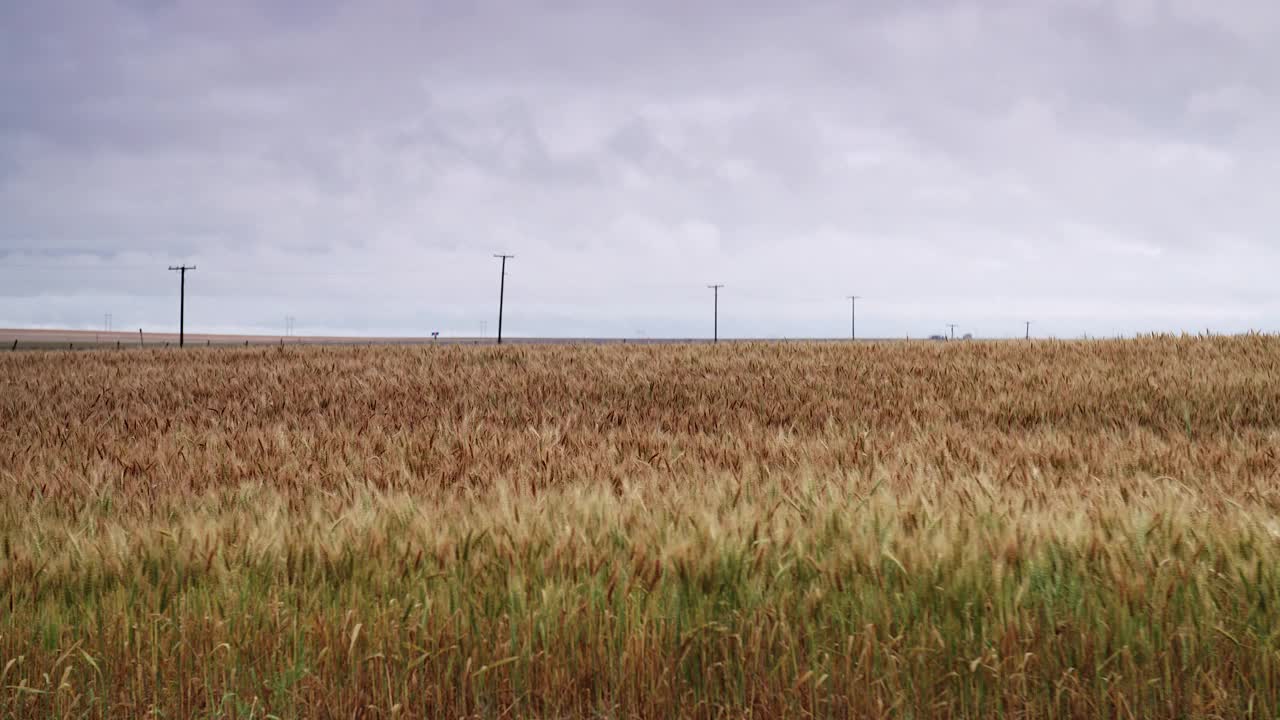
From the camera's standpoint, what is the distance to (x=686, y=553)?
3.22 m

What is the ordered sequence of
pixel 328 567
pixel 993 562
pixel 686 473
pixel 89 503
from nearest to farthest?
pixel 993 562 < pixel 328 567 < pixel 89 503 < pixel 686 473

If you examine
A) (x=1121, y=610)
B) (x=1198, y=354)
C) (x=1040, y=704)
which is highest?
(x=1198, y=354)

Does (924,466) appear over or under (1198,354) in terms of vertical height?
under

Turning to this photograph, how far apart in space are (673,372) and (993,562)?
12.6 m

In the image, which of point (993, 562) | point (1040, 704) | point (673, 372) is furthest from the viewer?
point (673, 372)

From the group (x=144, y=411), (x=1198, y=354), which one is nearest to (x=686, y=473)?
(x=144, y=411)

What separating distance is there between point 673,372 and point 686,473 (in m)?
9.86

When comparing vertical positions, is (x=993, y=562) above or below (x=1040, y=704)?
above

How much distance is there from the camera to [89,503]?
189 inches

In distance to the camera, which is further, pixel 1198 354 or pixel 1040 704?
pixel 1198 354

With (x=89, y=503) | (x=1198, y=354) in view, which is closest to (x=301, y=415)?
(x=89, y=503)

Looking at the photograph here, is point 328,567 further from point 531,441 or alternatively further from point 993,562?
point 531,441

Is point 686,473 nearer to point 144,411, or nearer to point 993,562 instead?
point 993,562

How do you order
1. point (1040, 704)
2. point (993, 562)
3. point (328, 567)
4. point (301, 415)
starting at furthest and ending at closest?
point (301, 415), point (328, 567), point (993, 562), point (1040, 704)
